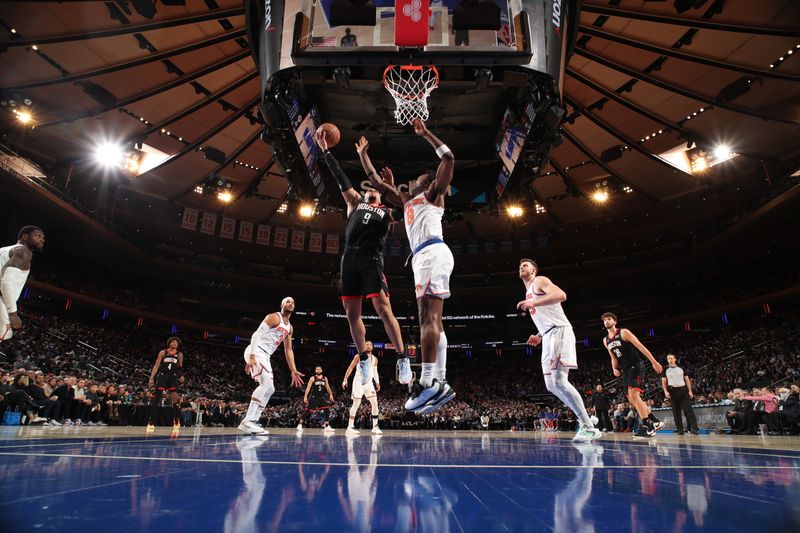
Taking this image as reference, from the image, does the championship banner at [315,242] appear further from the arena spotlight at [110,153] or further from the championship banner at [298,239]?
the arena spotlight at [110,153]

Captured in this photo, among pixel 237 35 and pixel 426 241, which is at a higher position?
pixel 237 35

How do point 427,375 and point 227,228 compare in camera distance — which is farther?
point 227,228

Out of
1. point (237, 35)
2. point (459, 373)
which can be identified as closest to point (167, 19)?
point (237, 35)

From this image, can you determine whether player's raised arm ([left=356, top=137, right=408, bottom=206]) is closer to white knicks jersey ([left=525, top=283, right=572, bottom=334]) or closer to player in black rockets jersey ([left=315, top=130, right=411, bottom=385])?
player in black rockets jersey ([left=315, top=130, right=411, bottom=385])

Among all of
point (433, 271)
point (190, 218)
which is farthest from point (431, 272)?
point (190, 218)

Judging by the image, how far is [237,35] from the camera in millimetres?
11836

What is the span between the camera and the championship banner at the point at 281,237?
2979 centimetres

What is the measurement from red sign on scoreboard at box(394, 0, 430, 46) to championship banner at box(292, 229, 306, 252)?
2383 centimetres

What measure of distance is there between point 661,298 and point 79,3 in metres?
35.1

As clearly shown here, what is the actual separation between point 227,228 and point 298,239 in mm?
4546

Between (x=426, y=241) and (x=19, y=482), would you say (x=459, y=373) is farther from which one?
(x=19, y=482)

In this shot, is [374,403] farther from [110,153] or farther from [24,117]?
[24,117]

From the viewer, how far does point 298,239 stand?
1182 inches

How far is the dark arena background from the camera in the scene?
2.19 meters
